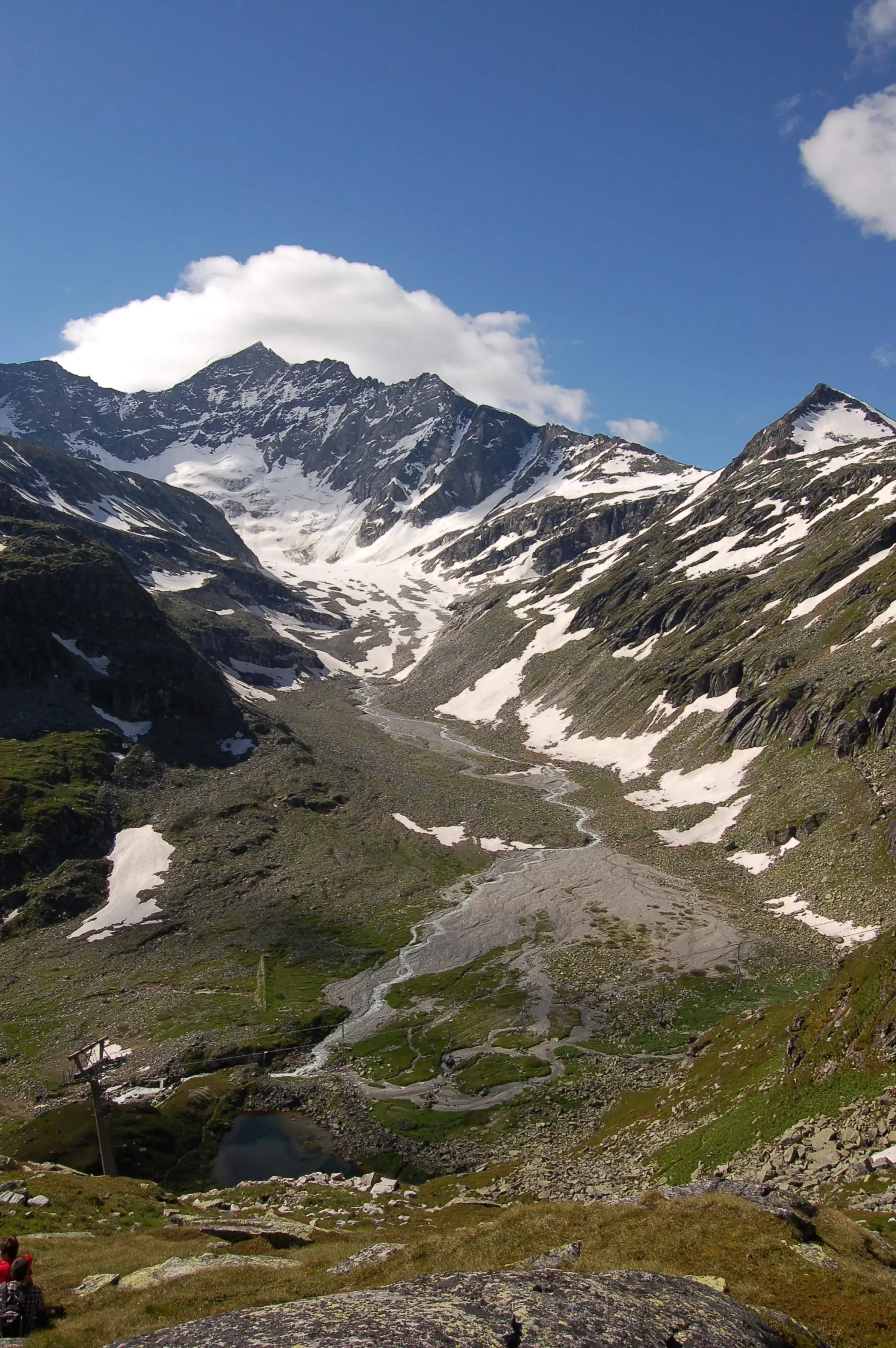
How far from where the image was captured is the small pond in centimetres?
4731

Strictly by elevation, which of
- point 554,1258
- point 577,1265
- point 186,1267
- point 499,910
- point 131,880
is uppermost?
point 577,1265

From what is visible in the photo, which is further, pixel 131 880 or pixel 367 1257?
pixel 131 880

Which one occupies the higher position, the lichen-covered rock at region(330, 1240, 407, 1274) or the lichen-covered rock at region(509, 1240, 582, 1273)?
the lichen-covered rock at region(509, 1240, 582, 1273)

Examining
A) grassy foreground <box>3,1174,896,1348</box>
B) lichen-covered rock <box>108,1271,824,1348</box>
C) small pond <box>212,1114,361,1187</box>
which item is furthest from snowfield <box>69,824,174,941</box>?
lichen-covered rock <box>108,1271,824,1348</box>

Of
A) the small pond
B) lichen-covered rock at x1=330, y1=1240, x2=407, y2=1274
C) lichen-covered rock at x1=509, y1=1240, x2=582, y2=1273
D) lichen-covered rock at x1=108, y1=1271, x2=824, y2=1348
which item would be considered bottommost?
the small pond

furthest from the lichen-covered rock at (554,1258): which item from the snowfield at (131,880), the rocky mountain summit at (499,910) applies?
the snowfield at (131,880)

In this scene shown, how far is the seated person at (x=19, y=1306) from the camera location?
14805mm

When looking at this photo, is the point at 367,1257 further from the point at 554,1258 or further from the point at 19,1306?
the point at 19,1306

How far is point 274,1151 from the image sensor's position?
50.1 meters

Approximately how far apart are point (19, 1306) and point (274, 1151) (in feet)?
131

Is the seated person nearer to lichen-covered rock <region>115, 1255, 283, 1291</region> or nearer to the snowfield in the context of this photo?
lichen-covered rock <region>115, 1255, 283, 1291</region>

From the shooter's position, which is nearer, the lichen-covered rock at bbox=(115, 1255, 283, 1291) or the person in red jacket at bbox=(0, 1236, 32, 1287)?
the person in red jacket at bbox=(0, 1236, 32, 1287)

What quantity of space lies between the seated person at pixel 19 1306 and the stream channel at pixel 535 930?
137 ft

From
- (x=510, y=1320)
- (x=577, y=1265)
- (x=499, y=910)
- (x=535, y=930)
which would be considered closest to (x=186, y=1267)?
(x=577, y=1265)
